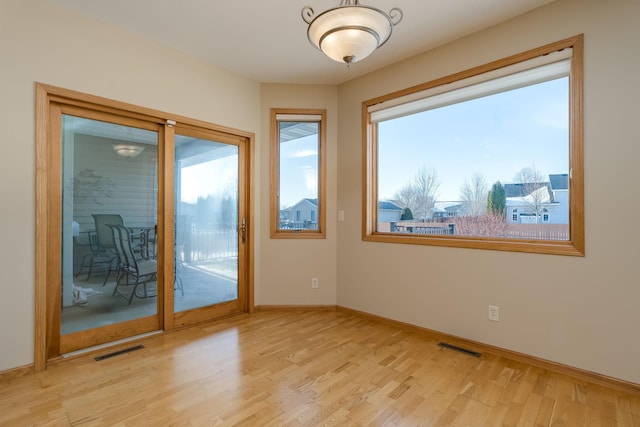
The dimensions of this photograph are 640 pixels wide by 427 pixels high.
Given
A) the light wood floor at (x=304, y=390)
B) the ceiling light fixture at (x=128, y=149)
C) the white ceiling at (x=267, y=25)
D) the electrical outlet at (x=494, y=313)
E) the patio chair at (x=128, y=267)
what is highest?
the white ceiling at (x=267, y=25)

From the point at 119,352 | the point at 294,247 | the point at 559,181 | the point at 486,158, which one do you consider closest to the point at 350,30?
the point at 486,158

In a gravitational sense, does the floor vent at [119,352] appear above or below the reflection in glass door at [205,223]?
below

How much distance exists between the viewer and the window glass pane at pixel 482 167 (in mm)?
2531

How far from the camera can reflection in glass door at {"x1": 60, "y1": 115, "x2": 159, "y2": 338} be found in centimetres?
263

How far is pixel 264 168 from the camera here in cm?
396

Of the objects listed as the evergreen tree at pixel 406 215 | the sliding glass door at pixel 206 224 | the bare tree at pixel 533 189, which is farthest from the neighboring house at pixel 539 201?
the sliding glass door at pixel 206 224

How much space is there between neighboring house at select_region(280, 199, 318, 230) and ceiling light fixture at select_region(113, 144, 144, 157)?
1.72m

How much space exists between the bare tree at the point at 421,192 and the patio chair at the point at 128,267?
276 centimetres

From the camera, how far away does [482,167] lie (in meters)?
2.94

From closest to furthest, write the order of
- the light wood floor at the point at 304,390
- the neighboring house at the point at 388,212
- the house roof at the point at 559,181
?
the light wood floor at the point at 304,390, the house roof at the point at 559,181, the neighboring house at the point at 388,212

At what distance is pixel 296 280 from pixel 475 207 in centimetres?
220

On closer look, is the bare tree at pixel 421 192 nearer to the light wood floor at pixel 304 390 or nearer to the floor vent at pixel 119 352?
the light wood floor at pixel 304 390

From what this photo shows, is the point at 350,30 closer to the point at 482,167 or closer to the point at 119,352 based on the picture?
the point at 482,167

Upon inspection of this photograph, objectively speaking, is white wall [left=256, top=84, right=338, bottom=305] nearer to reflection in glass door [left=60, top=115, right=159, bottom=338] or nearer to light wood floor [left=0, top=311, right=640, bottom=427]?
light wood floor [left=0, top=311, right=640, bottom=427]
